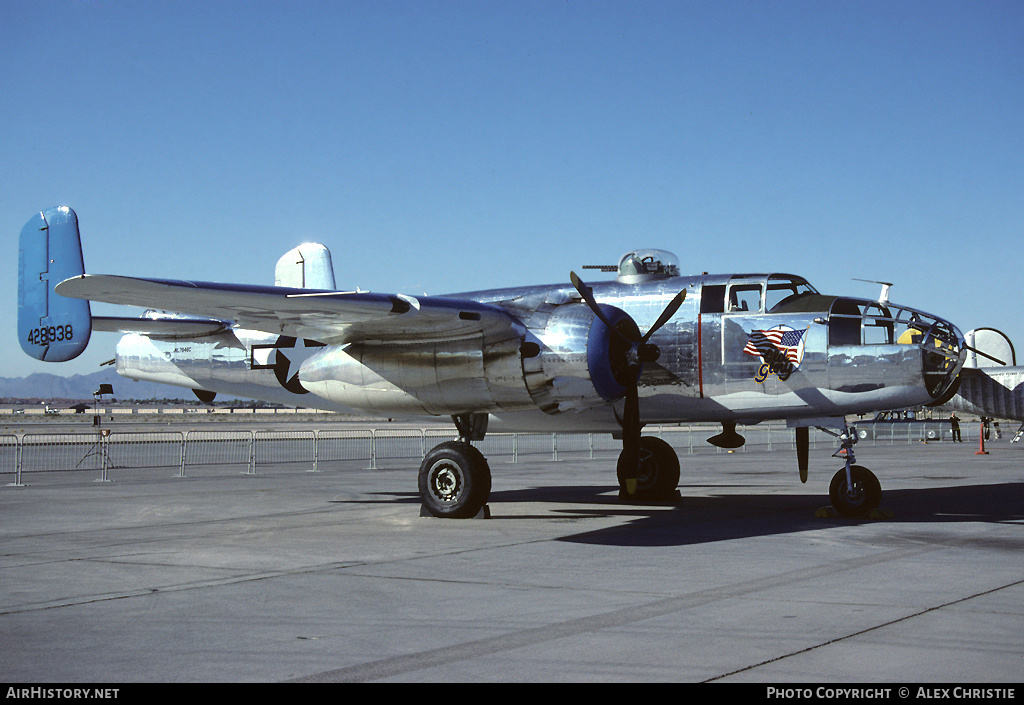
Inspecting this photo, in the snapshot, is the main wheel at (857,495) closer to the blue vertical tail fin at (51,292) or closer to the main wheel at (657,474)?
the main wheel at (657,474)

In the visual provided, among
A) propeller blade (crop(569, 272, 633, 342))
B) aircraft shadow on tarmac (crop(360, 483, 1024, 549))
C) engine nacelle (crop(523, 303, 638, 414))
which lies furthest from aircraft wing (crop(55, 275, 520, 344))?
aircraft shadow on tarmac (crop(360, 483, 1024, 549))

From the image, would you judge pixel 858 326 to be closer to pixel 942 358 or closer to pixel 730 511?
pixel 942 358

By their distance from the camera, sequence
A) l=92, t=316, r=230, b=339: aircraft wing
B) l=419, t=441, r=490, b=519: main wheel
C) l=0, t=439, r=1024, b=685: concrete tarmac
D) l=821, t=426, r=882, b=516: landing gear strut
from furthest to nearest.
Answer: l=92, t=316, r=230, b=339: aircraft wing, l=419, t=441, r=490, b=519: main wheel, l=821, t=426, r=882, b=516: landing gear strut, l=0, t=439, r=1024, b=685: concrete tarmac

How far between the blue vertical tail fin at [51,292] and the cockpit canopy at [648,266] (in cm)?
921

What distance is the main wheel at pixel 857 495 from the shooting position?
14.5 metres

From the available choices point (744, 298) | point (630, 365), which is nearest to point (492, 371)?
point (630, 365)

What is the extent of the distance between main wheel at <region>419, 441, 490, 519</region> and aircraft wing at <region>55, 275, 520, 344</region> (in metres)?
2.01

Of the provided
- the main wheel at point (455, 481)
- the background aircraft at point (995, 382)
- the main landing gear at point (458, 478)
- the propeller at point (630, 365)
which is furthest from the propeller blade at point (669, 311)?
the background aircraft at point (995, 382)

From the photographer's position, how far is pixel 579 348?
1315 cm

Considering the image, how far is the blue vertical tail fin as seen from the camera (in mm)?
15414

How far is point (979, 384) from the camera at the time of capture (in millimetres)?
24094

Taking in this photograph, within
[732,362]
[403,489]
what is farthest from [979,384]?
[403,489]

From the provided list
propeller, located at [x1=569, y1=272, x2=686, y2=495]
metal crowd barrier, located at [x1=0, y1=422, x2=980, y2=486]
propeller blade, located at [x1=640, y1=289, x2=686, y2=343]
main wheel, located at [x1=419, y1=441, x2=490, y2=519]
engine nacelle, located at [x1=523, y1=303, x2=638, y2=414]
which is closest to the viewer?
engine nacelle, located at [x1=523, y1=303, x2=638, y2=414]

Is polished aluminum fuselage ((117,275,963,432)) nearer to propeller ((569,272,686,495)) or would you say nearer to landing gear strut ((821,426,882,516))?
propeller ((569,272,686,495))
